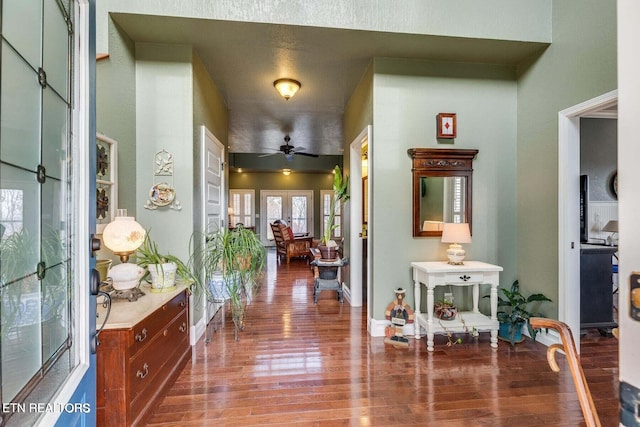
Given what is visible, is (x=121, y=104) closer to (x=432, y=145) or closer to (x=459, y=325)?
(x=432, y=145)

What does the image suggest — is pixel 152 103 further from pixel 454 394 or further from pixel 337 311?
pixel 454 394

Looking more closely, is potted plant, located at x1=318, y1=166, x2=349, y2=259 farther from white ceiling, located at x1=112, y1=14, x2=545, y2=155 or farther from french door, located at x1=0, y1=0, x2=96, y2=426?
french door, located at x1=0, y1=0, x2=96, y2=426

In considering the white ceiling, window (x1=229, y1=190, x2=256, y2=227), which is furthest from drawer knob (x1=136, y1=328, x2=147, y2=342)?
window (x1=229, y1=190, x2=256, y2=227)

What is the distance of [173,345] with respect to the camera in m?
2.18

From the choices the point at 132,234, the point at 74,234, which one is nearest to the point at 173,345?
the point at 132,234

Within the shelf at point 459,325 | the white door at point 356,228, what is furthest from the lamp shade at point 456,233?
the white door at point 356,228

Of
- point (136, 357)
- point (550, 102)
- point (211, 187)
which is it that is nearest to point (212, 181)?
point (211, 187)

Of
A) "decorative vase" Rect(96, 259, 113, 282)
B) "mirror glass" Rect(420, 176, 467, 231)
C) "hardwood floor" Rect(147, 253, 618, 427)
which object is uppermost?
"mirror glass" Rect(420, 176, 467, 231)

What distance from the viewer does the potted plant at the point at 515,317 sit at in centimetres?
278

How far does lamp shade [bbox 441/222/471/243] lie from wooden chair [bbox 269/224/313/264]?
507 centimetres

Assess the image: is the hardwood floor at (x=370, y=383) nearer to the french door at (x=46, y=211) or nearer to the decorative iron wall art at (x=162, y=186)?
the french door at (x=46, y=211)

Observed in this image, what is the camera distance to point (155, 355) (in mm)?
1896

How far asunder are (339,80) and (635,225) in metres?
3.53

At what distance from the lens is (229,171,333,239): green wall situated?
10742 millimetres
